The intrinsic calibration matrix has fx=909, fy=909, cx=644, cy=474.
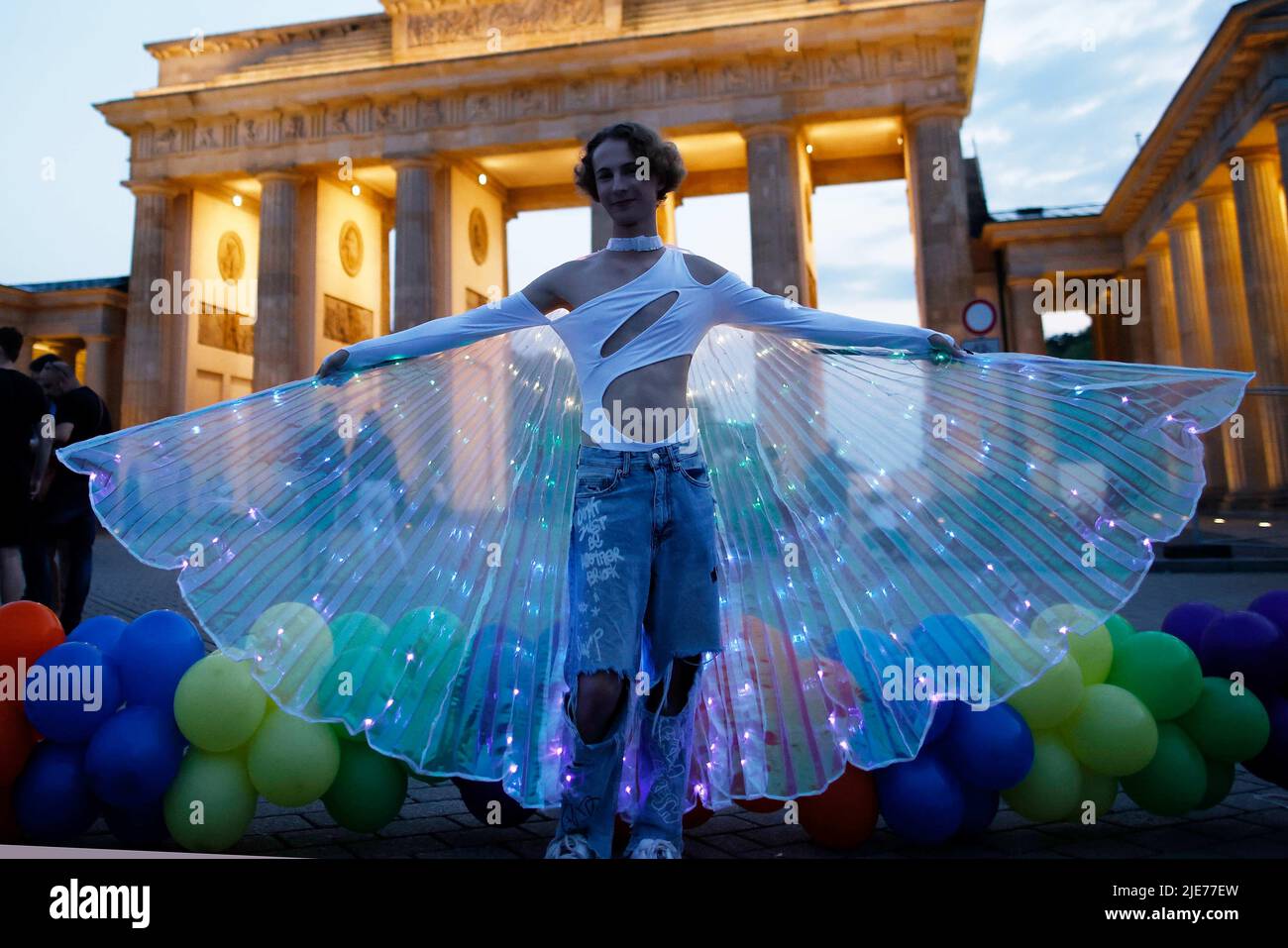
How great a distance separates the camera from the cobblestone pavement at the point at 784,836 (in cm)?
298

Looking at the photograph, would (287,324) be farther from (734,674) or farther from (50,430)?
(734,674)

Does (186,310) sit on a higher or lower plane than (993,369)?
higher

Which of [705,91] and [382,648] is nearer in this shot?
[382,648]

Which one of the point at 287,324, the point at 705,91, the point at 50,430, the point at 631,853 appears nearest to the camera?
the point at 631,853

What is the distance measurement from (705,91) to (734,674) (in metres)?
25.0

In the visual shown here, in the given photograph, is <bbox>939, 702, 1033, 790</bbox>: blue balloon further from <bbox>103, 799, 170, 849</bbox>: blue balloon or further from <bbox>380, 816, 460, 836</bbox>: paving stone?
<bbox>103, 799, 170, 849</bbox>: blue balloon

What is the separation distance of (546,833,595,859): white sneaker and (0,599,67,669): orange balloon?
206 cm

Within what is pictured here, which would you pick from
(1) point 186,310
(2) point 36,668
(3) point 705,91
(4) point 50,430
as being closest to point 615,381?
(2) point 36,668

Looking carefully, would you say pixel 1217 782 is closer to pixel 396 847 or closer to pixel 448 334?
pixel 396 847

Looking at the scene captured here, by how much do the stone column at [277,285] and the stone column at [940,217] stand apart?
18.3 m

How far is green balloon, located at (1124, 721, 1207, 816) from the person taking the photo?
Answer: 124 inches

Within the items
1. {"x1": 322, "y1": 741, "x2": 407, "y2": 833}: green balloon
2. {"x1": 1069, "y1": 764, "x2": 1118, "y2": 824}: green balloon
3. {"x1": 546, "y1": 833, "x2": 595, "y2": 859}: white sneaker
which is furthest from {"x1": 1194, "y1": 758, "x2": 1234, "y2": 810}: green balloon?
{"x1": 322, "y1": 741, "x2": 407, "y2": 833}: green balloon

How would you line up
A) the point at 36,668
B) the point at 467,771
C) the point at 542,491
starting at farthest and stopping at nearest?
the point at 542,491
the point at 36,668
the point at 467,771

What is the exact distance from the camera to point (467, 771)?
2867mm
